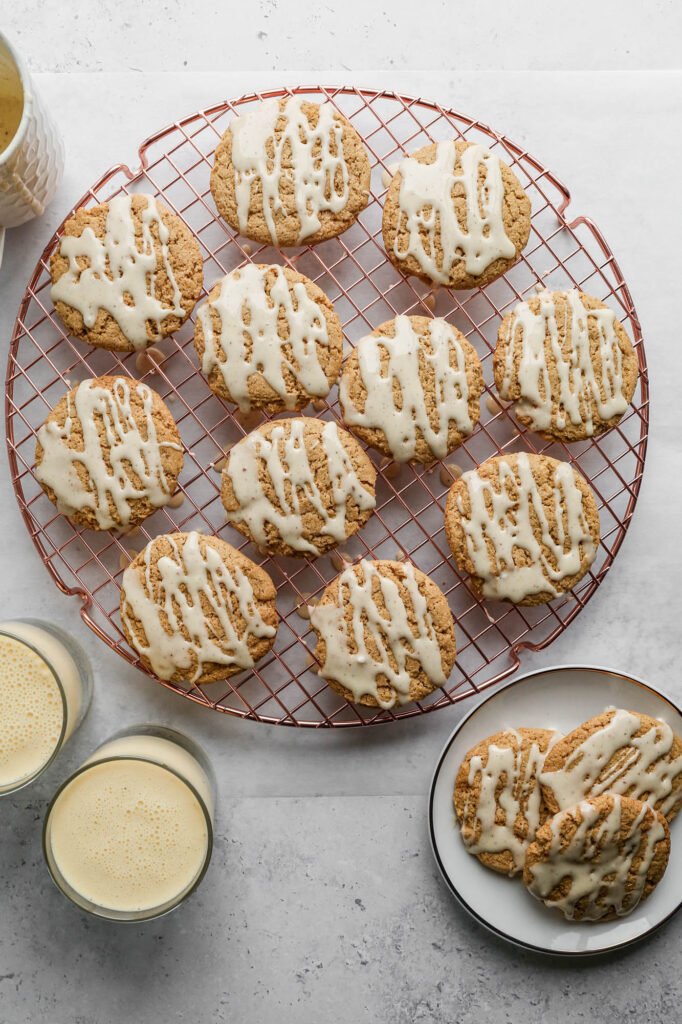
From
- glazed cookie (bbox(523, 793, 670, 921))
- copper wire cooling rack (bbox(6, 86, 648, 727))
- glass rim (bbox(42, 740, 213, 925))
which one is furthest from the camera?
copper wire cooling rack (bbox(6, 86, 648, 727))

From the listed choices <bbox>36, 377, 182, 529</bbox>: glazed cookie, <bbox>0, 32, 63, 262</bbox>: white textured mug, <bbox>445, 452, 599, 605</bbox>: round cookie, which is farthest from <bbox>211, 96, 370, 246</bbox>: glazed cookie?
<bbox>445, 452, 599, 605</bbox>: round cookie

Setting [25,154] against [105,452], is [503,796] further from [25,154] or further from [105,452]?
[25,154]

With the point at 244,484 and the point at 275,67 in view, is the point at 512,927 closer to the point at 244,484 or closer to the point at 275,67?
the point at 244,484

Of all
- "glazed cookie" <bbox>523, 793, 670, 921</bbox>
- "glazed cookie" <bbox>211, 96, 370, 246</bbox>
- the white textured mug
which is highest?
the white textured mug

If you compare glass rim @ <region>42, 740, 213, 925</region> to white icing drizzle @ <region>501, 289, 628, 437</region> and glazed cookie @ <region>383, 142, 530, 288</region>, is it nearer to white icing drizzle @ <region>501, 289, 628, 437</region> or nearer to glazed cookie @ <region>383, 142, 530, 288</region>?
white icing drizzle @ <region>501, 289, 628, 437</region>

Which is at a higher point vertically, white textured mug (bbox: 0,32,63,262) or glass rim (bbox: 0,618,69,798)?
white textured mug (bbox: 0,32,63,262)

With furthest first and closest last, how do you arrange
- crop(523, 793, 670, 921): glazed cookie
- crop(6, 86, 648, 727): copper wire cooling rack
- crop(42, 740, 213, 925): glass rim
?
1. crop(6, 86, 648, 727): copper wire cooling rack
2. crop(523, 793, 670, 921): glazed cookie
3. crop(42, 740, 213, 925): glass rim

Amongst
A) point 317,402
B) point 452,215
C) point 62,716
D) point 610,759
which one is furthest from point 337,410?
point 610,759

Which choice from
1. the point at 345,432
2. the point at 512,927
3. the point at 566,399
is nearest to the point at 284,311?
the point at 345,432

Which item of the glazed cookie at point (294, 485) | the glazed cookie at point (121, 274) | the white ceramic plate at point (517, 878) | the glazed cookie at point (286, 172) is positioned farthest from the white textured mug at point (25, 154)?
the white ceramic plate at point (517, 878)
